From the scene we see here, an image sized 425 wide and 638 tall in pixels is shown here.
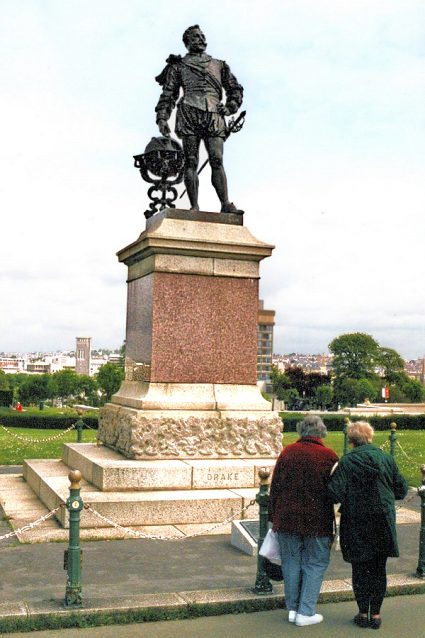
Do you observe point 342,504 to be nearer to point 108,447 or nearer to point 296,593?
point 296,593

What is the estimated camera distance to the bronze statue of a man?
1195cm

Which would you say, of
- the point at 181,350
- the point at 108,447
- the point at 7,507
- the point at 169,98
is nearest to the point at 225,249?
the point at 181,350

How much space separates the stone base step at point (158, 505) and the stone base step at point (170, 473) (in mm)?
82

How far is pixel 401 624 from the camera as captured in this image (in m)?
6.23

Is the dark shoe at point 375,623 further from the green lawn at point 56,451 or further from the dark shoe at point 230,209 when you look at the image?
the green lawn at point 56,451

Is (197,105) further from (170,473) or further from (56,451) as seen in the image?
(56,451)

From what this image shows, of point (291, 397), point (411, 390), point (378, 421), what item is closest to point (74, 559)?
point (378, 421)

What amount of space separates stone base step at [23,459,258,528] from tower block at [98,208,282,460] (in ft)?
2.77

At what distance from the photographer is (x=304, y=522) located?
6.02 metres

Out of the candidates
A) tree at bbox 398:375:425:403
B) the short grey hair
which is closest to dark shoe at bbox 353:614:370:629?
the short grey hair

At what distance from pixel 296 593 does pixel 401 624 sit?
2.94ft

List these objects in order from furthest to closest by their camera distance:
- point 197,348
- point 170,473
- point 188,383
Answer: point 197,348 < point 188,383 < point 170,473

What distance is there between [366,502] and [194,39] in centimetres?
858

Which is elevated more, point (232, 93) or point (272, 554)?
point (232, 93)
